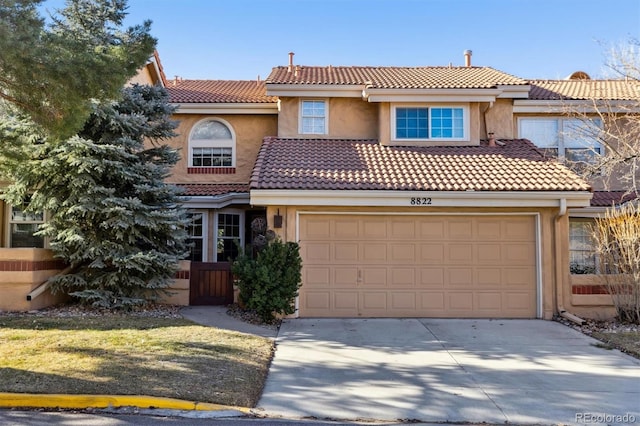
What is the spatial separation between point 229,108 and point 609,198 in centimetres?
1195

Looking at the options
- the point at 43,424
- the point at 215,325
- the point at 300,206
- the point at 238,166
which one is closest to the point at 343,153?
the point at 300,206

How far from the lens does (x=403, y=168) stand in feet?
40.2

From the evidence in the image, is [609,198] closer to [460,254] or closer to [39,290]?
[460,254]

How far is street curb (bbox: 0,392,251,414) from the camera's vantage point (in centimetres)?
542

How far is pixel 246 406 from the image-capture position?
5.54m

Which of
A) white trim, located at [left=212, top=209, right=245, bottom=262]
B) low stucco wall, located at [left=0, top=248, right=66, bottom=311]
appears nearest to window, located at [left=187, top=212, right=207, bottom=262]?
white trim, located at [left=212, top=209, right=245, bottom=262]

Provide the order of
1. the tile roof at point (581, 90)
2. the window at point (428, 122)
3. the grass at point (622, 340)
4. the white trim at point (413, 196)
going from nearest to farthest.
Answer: the grass at point (622, 340) < the white trim at point (413, 196) < the window at point (428, 122) < the tile roof at point (581, 90)

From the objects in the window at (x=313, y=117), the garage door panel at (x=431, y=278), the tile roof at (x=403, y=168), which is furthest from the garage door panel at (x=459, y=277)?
the window at (x=313, y=117)

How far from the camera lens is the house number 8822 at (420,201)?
11102 millimetres

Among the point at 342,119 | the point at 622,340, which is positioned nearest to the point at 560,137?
the point at 342,119

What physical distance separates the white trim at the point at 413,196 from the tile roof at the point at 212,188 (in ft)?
11.5

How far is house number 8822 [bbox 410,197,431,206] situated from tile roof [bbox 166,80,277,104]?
6642 millimetres

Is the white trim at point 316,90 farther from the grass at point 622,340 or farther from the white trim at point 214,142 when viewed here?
the grass at point 622,340

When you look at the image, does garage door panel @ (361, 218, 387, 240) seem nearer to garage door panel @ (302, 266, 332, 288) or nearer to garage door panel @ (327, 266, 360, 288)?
garage door panel @ (327, 266, 360, 288)
